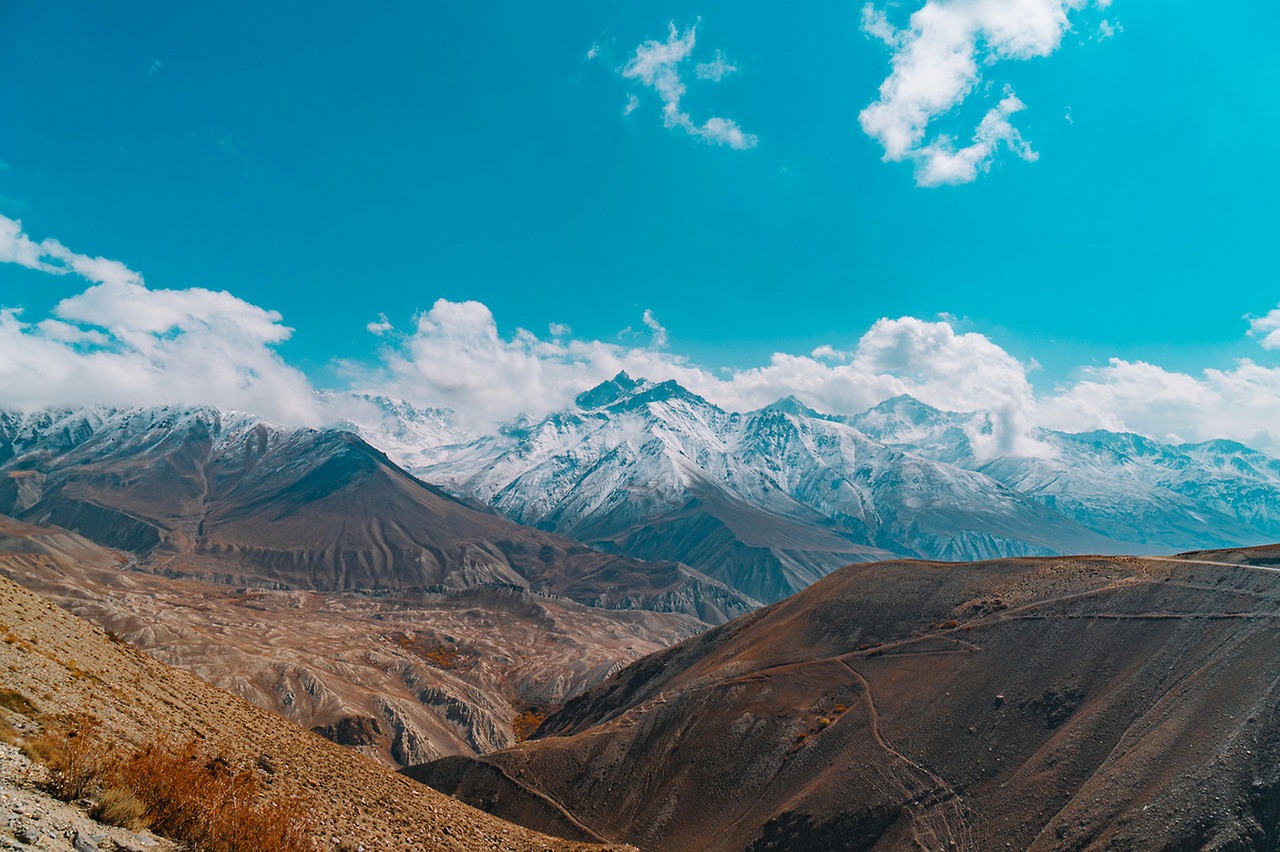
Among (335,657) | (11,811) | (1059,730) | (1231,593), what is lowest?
→ (335,657)

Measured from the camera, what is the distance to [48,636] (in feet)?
91.2

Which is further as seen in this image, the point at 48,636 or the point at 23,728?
the point at 48,636

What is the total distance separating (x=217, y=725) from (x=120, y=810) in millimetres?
16495

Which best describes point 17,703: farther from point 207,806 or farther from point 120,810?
point 120,810

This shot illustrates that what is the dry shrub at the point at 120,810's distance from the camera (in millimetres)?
14047

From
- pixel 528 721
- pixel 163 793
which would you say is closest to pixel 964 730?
pixel 163 793

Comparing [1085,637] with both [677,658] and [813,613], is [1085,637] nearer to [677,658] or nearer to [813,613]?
[813,613]

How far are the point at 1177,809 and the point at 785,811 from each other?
2809cm

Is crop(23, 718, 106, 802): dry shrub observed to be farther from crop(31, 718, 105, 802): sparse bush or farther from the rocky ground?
the rocky ground

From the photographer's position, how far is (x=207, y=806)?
1636cm

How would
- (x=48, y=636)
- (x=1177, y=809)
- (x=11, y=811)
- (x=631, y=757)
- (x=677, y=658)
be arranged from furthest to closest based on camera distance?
(x=677, y=658), (x=631, y=757), (x=1177, y=809), (x=48, y=636), (x=11, y=811)

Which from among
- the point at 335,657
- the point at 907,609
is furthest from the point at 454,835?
the point at 335,657

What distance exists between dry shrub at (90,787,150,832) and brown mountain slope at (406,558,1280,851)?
49986mm

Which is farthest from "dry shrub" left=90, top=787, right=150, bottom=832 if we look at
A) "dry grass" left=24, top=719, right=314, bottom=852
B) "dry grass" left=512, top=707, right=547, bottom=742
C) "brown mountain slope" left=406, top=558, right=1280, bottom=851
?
"dry grass" left=512, top=707, right=547, bottom=742
